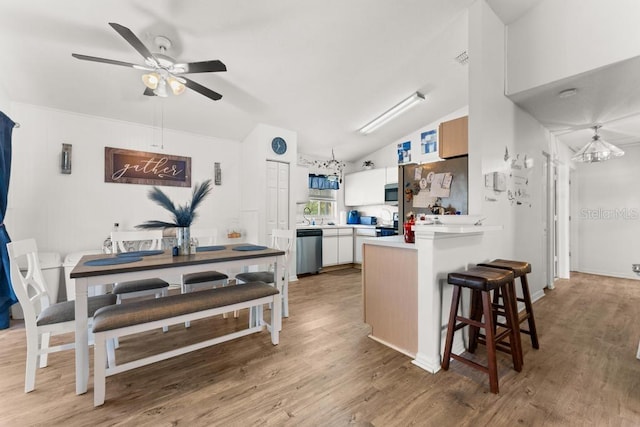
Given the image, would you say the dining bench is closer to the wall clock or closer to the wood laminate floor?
the wood laminate floor

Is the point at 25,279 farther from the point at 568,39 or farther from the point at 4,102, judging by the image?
the point at 568,39

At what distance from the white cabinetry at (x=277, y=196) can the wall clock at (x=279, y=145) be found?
0.19m

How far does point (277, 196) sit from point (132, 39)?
2753 mm

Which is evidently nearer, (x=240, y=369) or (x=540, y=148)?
(x=240, y=369)

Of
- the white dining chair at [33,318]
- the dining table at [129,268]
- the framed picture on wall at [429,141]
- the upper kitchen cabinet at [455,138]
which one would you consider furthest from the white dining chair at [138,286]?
the framed picture on wall at [429,141]

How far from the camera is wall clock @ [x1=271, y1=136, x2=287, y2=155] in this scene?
428 centimetres

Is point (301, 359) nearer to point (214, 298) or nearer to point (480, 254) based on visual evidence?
point (214, 298)

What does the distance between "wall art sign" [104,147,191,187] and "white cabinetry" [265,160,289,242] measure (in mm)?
1274

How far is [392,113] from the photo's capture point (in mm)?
4344

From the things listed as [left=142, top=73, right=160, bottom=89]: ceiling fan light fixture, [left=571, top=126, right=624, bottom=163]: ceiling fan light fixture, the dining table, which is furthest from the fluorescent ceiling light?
[left=142, top=73, right=160, bottom=89]: ceiling fan light fixture

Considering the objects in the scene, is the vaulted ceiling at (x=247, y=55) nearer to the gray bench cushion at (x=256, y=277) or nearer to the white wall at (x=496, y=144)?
the white wall at (x=496, y=144)

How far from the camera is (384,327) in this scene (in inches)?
91.5

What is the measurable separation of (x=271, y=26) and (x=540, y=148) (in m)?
3.69

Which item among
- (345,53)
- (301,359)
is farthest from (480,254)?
(345,53)
